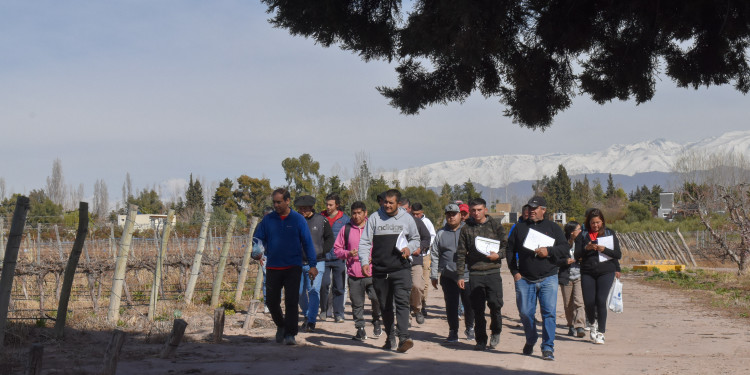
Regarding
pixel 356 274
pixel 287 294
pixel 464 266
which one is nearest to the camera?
pixel 464 266

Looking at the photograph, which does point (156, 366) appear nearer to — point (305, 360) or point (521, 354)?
point (305, 360)

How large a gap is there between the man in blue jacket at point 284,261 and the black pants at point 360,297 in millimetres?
988

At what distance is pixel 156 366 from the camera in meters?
8.17

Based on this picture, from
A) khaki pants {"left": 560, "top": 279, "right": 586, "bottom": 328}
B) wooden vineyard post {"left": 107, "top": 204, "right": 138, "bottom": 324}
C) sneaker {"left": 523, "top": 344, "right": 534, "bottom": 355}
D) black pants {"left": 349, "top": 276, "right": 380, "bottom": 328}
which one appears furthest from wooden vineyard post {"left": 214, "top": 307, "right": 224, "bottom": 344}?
khaki pants {"left": 560, "top": 279, "right": 586, "bottom": 328}

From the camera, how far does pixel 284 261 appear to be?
9812 millimetres

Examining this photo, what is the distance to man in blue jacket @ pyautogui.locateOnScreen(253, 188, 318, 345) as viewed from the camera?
980 cm

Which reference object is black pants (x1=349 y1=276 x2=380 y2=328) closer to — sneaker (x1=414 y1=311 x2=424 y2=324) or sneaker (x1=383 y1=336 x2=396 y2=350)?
sneaker (x1=383 y1=336 x2=396 y2=350)

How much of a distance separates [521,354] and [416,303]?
2.97 m

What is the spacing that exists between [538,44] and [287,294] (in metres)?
4.37

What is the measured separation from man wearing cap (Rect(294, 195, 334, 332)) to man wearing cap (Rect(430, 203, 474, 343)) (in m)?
1.67

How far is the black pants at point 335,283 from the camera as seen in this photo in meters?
12.5

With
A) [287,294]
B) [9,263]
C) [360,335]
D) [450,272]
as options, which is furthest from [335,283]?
[9,263]

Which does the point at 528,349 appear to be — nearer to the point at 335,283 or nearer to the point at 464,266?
the point at 464,266

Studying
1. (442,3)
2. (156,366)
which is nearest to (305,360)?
(156,366)
